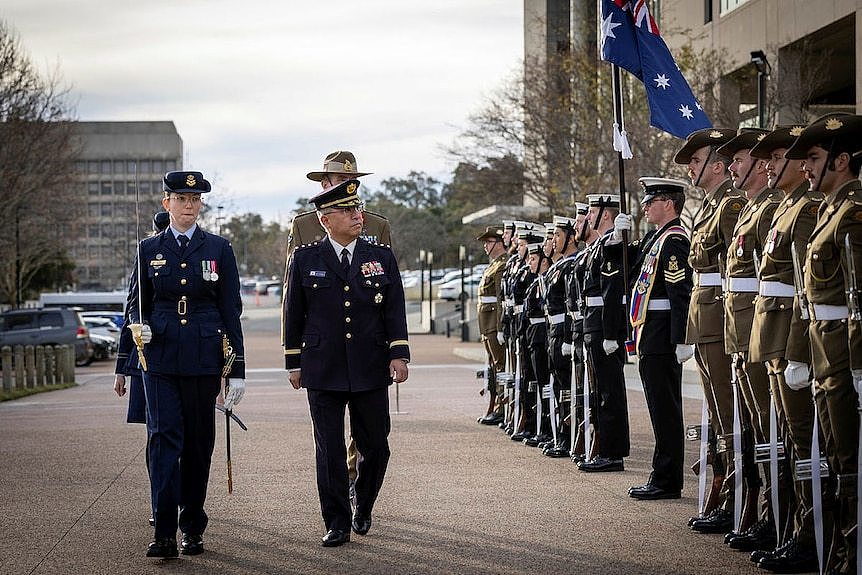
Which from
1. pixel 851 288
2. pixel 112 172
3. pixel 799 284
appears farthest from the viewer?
pixel 112 172

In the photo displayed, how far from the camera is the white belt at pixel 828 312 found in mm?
6730

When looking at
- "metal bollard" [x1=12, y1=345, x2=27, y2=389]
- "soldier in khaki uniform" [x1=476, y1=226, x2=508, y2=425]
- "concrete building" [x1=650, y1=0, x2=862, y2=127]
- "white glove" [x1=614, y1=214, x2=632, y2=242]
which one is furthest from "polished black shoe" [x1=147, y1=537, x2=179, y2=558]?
"concrete building" [x1=650, y1=0, x2=862, y2=127]

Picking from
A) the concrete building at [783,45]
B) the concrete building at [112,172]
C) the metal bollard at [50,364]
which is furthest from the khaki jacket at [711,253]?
the concrete building at [112,172]

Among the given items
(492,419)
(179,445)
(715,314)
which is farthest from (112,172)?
(715,314)

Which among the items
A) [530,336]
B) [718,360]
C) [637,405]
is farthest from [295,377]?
[637,405]

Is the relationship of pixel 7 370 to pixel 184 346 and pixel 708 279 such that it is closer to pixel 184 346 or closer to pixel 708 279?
pixel 184 346

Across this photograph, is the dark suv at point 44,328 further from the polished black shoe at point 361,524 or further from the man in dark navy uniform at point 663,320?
the polished black shoe at point 361,524

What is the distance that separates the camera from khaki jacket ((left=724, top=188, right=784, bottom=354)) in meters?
7.80

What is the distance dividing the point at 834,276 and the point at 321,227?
431 centimetres

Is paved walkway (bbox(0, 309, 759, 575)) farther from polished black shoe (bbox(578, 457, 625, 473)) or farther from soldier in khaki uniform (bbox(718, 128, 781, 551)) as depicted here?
soldier in khaki uniform (bbox(718, 128, 781, 551))

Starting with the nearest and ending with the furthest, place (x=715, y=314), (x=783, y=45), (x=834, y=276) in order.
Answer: (x=834, y=276) < (x=715, y=314) < (x=783, y=45)

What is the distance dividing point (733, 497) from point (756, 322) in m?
1.59

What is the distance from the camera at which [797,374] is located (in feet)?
22.9

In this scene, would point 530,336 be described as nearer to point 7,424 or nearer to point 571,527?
point 571,527
